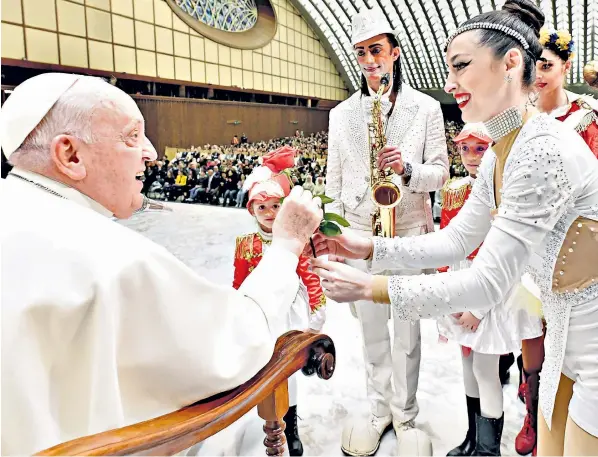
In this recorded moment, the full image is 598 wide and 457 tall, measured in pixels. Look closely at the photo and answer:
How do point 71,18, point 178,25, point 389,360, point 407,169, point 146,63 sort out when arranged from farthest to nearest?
point 178,25
point 146,63
point 71,18
point 389,360
point 407,169

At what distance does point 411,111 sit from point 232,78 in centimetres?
451

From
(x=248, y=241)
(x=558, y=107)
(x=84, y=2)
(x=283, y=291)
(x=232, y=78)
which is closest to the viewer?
(x=283, y=291)

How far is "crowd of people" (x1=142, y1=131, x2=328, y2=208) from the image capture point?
242 inches

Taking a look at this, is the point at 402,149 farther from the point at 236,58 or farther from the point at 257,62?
the point at 257,62

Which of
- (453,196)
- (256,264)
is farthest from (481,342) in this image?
(256,264)

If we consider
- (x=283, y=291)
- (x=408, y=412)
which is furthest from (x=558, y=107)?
(x=283, y=291)

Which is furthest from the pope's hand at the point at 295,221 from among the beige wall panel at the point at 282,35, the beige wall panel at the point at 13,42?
the beige wall panel at the point at 282,35

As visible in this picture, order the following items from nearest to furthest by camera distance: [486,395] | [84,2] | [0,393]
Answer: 1. [0,393]
2. [486,395]
3. [84,2]

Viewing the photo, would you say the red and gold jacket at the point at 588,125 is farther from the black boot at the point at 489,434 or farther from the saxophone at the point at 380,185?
the black boot at the point at 489,434

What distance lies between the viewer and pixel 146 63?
18.8ft

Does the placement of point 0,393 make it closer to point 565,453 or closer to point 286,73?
point 565,453

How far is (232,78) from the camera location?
6672mm

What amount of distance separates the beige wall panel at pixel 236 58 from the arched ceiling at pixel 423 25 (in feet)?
4.72

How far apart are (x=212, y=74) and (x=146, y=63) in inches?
36.8
